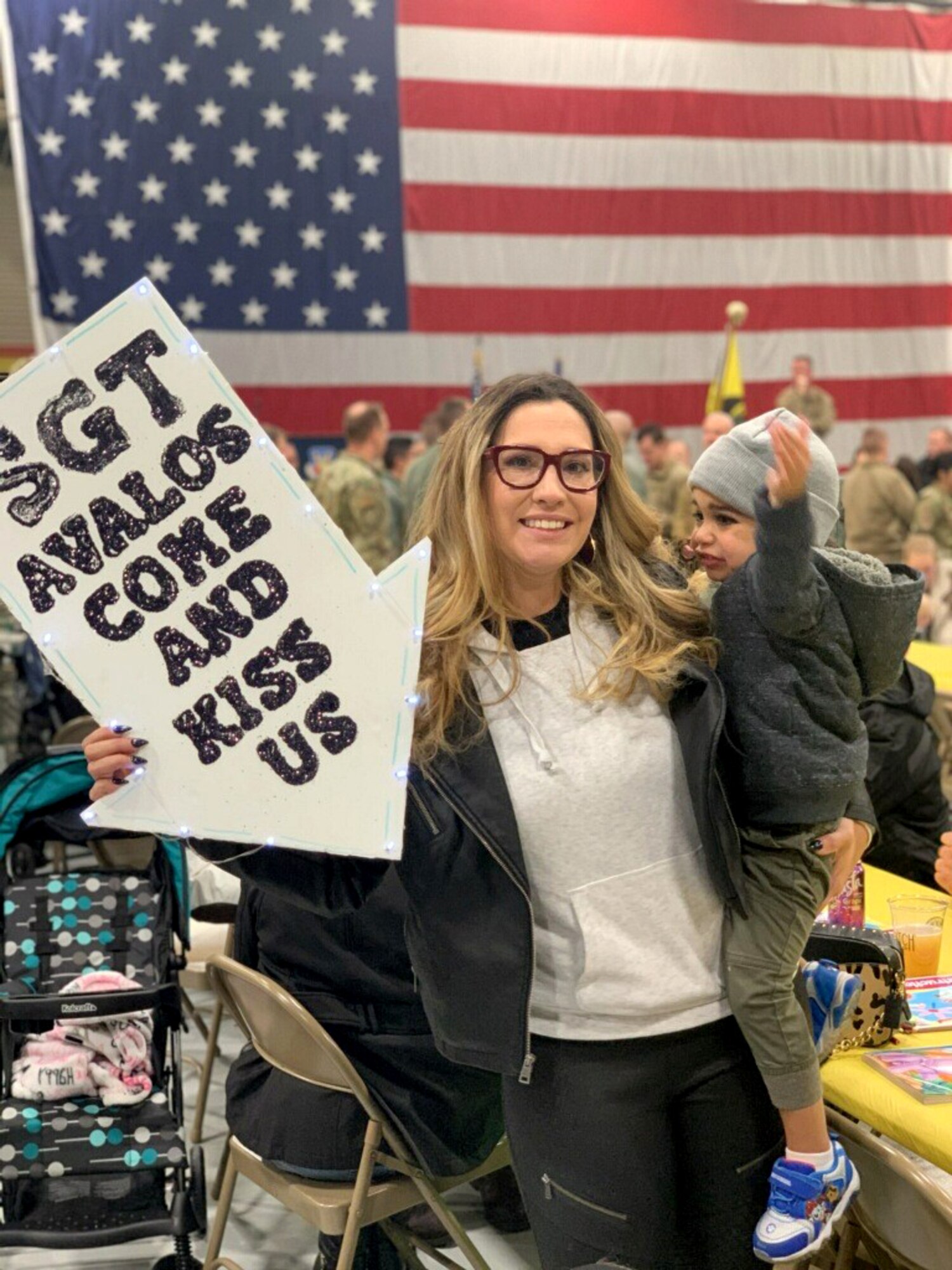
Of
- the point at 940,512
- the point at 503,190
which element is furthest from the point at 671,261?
the point at 940,512

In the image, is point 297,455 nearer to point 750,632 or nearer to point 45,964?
point 45,964

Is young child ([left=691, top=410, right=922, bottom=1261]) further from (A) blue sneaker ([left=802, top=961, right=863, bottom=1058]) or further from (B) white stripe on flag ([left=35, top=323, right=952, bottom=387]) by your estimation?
(B) white stripe on flag ([left=35, top=323, right=952, bottom=387])

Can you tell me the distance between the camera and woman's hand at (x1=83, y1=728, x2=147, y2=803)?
165 centimetres

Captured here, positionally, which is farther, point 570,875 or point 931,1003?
→ point 931,1003

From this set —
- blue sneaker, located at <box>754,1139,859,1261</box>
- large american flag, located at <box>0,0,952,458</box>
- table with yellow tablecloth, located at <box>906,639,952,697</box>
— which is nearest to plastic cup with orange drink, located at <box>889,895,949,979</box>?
blue sneaker, located at <box>754,1139,859,1261</box>

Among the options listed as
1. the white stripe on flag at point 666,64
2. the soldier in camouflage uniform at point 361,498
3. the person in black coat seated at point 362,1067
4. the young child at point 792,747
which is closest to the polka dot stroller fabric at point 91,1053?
the person in black coat seated at point 362,1067

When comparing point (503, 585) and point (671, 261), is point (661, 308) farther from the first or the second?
point (503, 585)

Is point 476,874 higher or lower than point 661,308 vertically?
A: lower

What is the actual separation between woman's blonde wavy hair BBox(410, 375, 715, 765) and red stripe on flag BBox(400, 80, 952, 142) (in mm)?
9238

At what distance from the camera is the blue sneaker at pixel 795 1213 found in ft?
5.51

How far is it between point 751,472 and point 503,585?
1.67ft

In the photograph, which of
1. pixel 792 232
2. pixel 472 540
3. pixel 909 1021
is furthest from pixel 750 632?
pixel 792 232

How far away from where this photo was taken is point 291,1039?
7.65 feet

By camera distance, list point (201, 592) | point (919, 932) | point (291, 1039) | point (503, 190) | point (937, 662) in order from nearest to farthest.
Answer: point (201, 592) < point (291, 1039) < point (919, 932) < point (937, 662) < point (503, 190)
